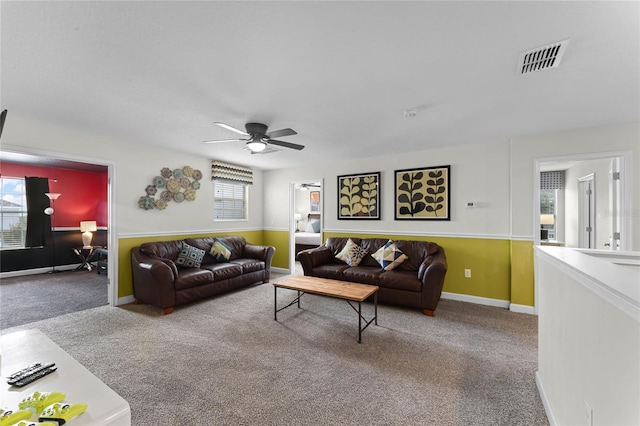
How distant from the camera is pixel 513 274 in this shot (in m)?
3.77

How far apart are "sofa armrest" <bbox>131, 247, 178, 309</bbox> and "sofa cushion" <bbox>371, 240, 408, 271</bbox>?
9.78ft

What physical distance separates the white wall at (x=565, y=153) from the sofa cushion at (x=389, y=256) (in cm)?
158

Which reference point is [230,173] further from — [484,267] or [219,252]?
[484,267]

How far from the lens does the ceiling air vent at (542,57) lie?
1.75 metres

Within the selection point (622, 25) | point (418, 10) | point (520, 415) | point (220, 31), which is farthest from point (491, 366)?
point (220, 31)

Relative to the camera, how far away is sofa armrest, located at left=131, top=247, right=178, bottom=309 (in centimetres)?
347

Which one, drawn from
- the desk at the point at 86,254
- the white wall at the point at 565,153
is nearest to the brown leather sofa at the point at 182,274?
the desk at the point at 86,254

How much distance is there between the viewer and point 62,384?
94 centimetres

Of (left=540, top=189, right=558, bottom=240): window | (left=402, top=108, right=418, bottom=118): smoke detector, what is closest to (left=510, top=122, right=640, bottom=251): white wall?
(left=402, top=108, right=418, bottom=118): smoke detector

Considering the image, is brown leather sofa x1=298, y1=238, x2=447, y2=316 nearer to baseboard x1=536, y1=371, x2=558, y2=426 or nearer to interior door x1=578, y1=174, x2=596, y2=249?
baseboard x1=536, y1=371, x2=558, y2=426

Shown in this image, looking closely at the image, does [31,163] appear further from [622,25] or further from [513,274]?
[513,274]

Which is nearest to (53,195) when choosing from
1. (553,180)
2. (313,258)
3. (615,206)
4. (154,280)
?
(154,280)

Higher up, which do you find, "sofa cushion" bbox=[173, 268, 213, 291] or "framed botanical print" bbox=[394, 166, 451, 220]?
"framed botanical print" bbox=[394, 166, 451, 220]

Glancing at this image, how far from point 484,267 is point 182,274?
4398 millimetres
